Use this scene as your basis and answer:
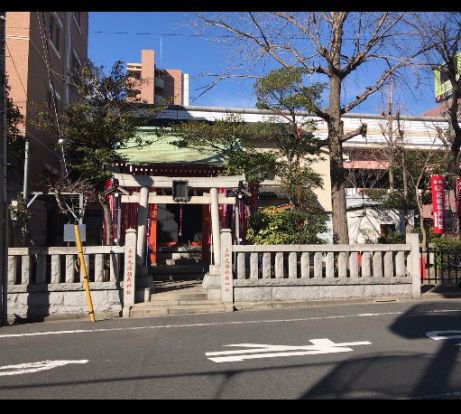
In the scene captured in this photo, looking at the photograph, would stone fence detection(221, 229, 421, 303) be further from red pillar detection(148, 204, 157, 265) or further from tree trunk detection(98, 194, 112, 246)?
red pillar detection(148, 204, 157, 265)

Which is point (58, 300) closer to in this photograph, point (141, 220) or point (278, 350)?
point (141, 220)

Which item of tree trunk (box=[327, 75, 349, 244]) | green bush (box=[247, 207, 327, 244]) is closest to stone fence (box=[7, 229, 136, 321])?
green bush (box=[247, 207, 327, 244])

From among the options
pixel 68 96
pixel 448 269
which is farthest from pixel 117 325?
pixel 68 96

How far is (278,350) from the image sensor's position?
7.29 metres

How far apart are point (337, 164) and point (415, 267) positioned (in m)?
3.84

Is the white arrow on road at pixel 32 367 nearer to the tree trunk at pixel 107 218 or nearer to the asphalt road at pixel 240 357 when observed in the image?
the asphalt road at pixel 240 357

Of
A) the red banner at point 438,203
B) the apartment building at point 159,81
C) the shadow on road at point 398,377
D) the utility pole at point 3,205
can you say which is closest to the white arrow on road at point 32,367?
the shadow on road at point 398,377

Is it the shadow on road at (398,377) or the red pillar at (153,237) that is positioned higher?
the red pillar at (153,237)

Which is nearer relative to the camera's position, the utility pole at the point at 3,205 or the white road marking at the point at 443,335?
the white road marking at the point at 443,335

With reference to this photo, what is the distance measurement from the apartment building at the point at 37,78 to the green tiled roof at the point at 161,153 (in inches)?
111

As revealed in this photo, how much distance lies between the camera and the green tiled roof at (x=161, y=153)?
16.5 meters

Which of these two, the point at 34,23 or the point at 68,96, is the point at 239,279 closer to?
the point at 34,23
